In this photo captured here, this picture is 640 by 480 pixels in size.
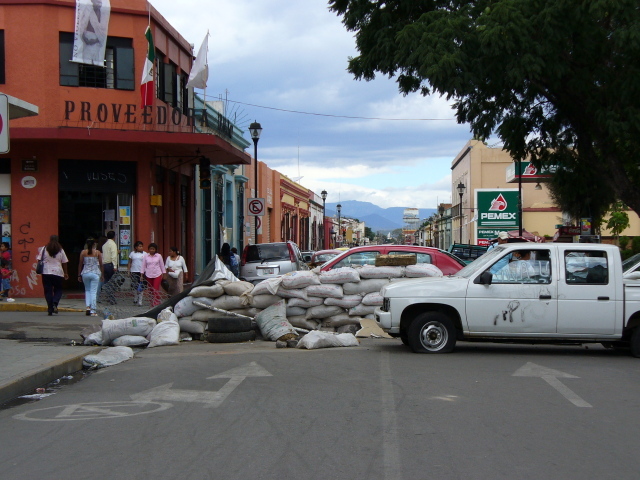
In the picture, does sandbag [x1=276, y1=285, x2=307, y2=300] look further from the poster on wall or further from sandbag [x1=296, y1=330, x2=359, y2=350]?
the poster on wall

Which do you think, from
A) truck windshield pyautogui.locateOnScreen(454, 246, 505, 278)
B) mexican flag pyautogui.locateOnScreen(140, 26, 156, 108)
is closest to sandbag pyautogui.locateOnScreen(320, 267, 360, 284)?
truck windshield pyautogui.locateOnScreen(454, 246, 505, 278)

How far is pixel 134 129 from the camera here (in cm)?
2155

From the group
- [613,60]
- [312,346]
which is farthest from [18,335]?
[613,60]

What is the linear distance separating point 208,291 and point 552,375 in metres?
6.70

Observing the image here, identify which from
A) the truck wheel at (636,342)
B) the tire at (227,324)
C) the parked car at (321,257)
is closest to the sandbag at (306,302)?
the tire at (227,324)

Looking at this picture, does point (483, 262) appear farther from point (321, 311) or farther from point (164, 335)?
point (164, 335)

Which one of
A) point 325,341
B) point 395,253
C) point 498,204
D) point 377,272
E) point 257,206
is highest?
point 498,204

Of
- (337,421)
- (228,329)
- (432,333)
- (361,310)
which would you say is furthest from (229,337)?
(337,421)

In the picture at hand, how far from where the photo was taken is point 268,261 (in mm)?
23219

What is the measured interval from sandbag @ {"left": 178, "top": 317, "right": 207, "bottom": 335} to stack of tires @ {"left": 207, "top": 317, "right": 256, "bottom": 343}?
1.37 feet

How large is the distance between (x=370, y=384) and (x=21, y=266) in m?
15.1

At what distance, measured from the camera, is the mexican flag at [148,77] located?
21203 millimetres

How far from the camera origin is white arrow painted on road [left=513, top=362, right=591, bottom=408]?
827cm

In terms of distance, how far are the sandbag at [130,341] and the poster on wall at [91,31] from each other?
34.7 feet
